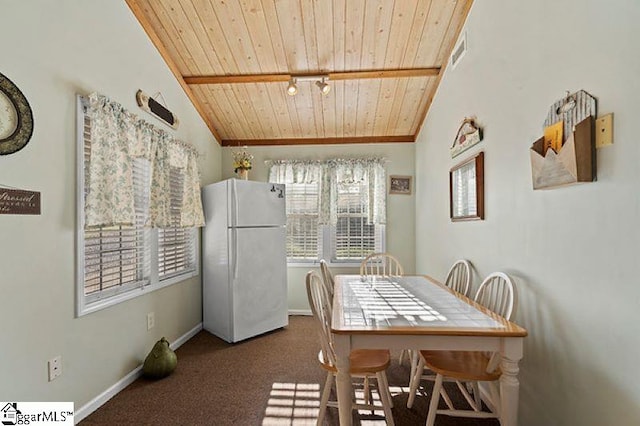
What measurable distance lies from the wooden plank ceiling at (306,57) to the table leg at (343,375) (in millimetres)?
2431

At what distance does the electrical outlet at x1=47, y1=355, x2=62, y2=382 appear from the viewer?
1.79 meters

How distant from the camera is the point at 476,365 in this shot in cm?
173

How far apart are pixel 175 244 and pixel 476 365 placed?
2.80 metres

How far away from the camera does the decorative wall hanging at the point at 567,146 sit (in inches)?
49.0

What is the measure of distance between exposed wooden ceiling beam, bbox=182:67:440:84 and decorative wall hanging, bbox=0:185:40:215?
1.99 m

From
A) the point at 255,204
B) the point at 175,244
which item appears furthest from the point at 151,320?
the point at 255,204

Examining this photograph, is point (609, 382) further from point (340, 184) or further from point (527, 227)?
point (340, 184)

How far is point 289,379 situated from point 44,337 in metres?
1.63

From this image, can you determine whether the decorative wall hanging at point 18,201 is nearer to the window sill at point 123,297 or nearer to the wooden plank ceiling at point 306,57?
the window sill at point 123,297

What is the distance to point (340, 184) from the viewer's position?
4246mm

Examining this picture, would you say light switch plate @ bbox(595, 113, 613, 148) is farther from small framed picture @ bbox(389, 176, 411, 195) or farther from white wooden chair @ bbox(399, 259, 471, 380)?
small framed picture @ bbox(389, 176, 411, 195)

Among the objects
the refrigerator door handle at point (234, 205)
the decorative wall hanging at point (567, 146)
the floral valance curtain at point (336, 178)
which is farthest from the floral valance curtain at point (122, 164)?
the decorative wall hanging at point (567, 146)

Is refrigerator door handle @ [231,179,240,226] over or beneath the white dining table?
over

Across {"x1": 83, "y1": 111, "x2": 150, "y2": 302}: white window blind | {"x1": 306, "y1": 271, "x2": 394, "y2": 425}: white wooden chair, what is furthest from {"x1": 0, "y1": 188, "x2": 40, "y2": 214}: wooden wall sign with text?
{"x1": 306, "y1": 271, "x2": 394, "y2": 425}: white wooden chair
